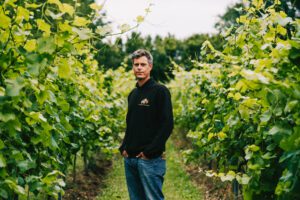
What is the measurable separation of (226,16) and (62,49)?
5277cm

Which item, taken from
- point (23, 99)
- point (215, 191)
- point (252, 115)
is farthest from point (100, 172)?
Answer: point (23, 99)

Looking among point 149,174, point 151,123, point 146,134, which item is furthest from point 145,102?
point 149,174

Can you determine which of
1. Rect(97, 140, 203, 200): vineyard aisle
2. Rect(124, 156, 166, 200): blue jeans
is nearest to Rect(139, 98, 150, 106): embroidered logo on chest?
Rect(124, 156, 166, 200): blue jeans

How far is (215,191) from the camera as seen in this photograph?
807 cm

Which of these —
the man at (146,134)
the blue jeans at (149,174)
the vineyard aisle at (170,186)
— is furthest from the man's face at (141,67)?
the vineyard aisle at (170,186)

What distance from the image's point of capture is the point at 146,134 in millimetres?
4441

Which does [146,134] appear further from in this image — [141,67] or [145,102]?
[141,67]

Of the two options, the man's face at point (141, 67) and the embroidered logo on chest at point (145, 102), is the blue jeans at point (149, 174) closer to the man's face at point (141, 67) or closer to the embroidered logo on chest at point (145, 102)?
Answer: the embroidered logo on chest at point (145, 102)

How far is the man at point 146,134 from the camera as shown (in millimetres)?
4375

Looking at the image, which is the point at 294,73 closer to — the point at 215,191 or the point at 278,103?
the point at 278,103

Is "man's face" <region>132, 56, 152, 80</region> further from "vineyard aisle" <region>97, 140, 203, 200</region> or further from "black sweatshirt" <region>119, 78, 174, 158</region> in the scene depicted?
"vineyard aisle" <region>97, 140, 203, 200</region>

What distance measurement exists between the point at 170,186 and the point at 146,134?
5.03 metres

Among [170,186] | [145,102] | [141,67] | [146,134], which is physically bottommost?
[170,186]

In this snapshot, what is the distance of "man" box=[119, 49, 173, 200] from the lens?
438cm
